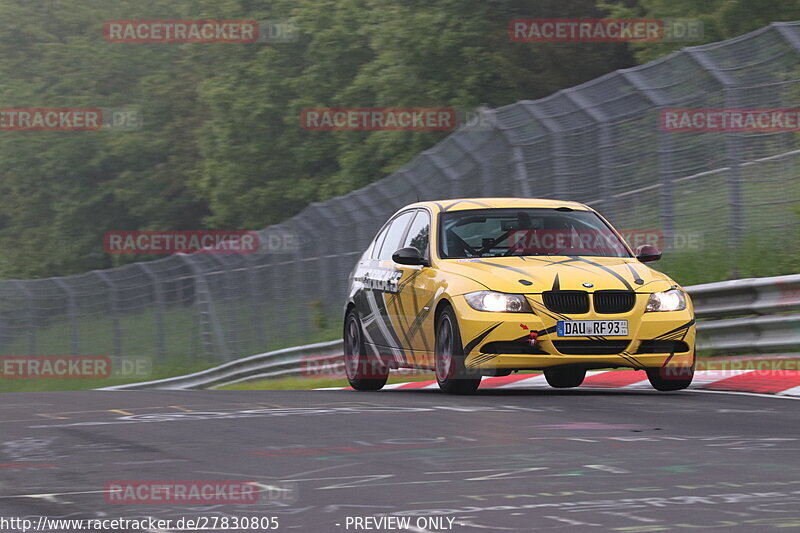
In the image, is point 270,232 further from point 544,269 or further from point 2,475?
point 2,475

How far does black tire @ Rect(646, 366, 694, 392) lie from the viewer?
11.6 m

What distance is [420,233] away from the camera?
A: 42.1 ft

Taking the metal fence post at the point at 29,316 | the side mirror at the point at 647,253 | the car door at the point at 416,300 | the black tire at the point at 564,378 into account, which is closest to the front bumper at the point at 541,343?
the car door at the point at 416,300

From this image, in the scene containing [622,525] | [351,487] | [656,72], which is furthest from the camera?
[656,72]

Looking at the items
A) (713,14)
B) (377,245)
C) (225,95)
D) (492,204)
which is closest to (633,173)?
(377,245)

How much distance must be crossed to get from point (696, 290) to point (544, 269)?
2715mm

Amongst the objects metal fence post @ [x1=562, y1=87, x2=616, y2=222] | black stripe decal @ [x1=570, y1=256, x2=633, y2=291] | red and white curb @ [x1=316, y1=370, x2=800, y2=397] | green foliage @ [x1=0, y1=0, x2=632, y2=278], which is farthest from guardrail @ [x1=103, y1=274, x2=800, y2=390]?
green foliage @ [x1=0, y1=0, x2=632, y2=278]

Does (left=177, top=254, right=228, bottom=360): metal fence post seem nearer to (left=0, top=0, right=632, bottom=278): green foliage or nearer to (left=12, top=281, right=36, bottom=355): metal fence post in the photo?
(left=12, top=281, right=36, bottom=355): metal fence post

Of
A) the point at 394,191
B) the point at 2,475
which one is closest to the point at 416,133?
the point at 394,191

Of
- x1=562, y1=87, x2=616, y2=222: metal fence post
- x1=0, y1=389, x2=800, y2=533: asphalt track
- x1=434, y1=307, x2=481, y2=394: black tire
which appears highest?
x1=562, y1=87, x2=616, y2=222: metal fence post

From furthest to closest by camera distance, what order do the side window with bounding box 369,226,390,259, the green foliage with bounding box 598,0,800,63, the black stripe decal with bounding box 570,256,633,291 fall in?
the green foliage with bounding box 598,0,800,63 → the side window with bounding box 369,226,390,259 → the black stripe decal with bounding box 570,256,633,291

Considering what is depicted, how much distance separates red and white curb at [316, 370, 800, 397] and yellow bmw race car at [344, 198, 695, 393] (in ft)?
1.23

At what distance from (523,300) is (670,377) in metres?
1.40

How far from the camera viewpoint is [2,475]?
23.1 feet
